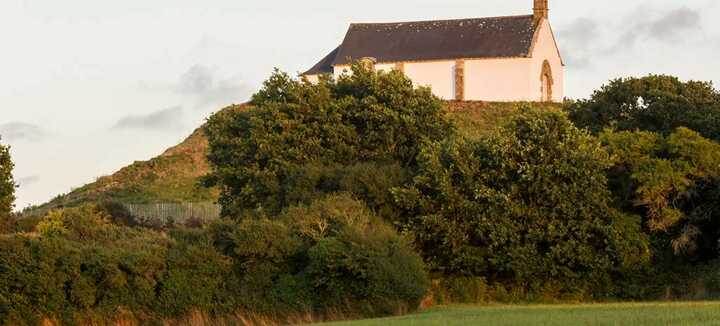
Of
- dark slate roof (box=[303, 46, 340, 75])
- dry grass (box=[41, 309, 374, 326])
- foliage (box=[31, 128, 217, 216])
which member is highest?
dark slate roof (box=[303, 46, 340, 75])

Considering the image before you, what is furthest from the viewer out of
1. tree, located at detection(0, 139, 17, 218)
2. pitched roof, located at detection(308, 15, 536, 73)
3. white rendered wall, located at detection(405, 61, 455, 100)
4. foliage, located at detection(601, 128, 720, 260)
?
white rendered wall, located at detection(405, 61, 455, 100)

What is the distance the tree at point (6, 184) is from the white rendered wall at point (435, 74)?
93.6 ft

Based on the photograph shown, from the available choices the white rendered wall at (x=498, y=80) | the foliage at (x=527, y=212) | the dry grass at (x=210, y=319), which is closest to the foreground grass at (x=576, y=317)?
the dry grass at (x=210, y=319)

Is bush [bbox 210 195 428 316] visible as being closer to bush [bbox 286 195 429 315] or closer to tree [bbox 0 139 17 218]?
bush [bbox 286 195 429 315]

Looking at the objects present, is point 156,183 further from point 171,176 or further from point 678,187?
point 678,187

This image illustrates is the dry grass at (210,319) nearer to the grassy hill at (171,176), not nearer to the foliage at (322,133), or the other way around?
the foliage at (322,133)

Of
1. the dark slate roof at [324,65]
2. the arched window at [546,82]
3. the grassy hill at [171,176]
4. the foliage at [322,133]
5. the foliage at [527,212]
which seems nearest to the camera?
the foliage at [527,212]

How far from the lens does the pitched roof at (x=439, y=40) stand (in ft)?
247

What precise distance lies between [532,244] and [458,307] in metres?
4.55

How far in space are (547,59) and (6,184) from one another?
36492 millimetres

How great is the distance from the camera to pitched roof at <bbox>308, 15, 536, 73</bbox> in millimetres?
75438

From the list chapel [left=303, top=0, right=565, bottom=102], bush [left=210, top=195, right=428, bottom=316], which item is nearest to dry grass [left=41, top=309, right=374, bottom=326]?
bush [left=210, top=195, right=428, bottom=316]

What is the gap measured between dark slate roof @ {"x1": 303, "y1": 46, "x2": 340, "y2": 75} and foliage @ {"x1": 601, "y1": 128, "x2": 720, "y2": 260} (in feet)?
141

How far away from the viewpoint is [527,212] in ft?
126
